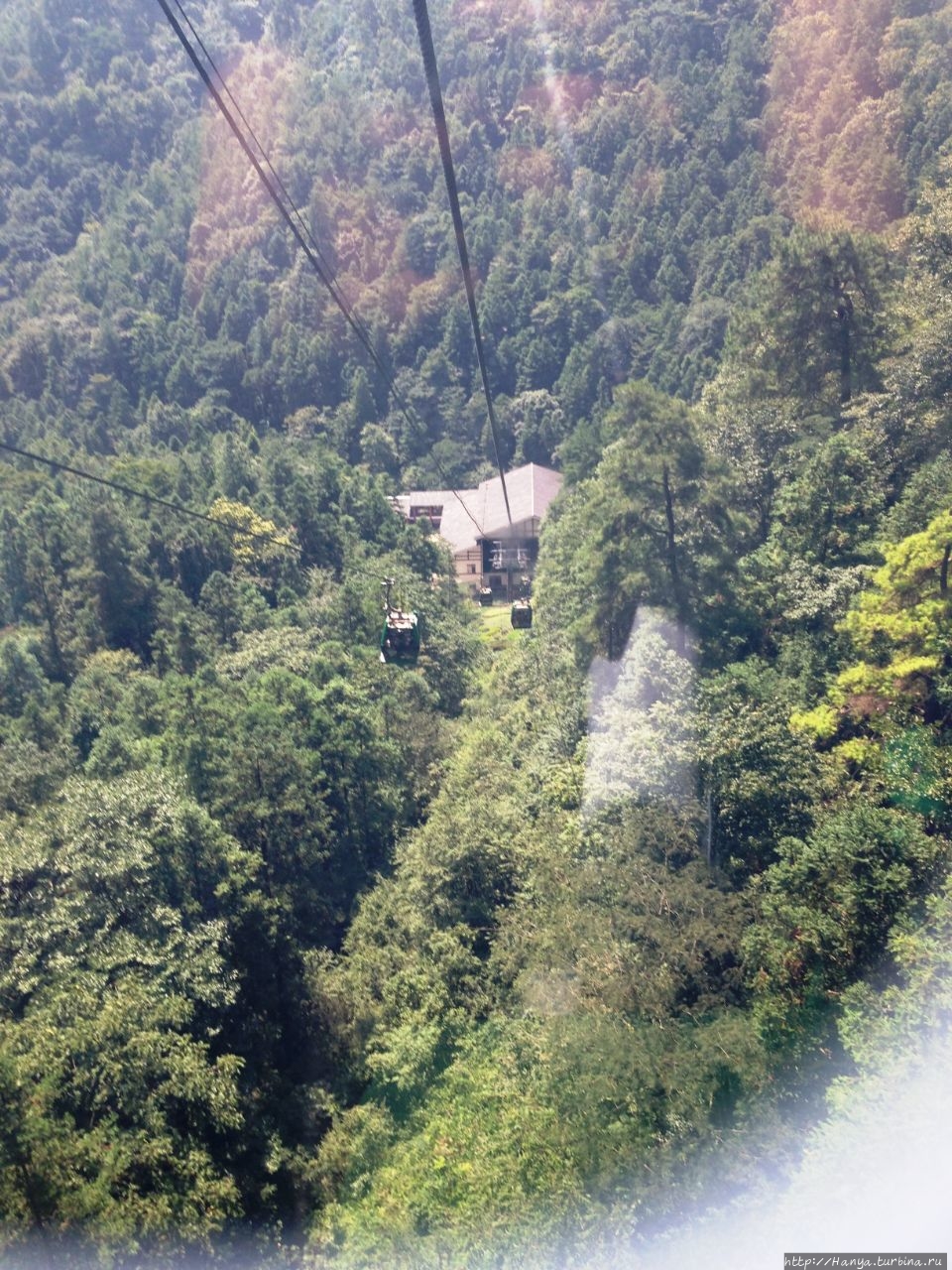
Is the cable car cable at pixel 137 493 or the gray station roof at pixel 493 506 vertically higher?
the gray station roof at pixel 493 506

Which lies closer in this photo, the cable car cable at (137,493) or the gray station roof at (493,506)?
the cable car cable at (137,493)

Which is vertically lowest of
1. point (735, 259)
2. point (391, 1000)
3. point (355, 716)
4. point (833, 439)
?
point (391, 1000)

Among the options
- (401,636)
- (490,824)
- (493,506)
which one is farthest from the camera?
(493,506)

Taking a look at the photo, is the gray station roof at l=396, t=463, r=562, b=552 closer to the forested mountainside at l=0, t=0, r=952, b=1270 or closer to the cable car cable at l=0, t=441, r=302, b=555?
the forested mountainside at l=0, t=0, r=952, b=1270

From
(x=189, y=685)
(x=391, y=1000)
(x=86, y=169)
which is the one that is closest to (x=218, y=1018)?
(x=391, y=1000)

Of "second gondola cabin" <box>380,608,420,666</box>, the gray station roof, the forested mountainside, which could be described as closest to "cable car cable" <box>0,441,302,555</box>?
the forested mountainside

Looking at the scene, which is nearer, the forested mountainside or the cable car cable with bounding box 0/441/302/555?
the cable car cable with bounding box 0/441/302/555

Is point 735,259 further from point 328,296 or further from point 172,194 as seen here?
point 172,194

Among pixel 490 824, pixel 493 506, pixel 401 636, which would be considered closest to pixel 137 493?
pixel 490 824

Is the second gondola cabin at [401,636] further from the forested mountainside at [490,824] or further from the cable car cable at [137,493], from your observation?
the cable car cable at [137,493]

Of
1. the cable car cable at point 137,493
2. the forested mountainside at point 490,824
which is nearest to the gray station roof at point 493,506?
the forested mountainside at point 490,824

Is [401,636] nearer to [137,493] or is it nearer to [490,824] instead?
[490,824]
